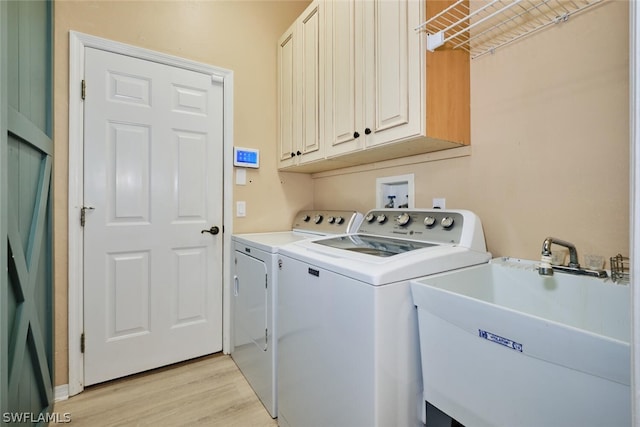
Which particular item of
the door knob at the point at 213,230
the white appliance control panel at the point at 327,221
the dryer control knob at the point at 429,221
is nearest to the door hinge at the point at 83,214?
the door knob at the point at 213,230

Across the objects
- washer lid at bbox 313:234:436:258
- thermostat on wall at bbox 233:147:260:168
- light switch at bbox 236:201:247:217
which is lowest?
washer lid at bbox 313:234:436:258

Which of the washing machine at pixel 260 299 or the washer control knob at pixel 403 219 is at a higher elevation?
the washer control knob at pixel 403 219

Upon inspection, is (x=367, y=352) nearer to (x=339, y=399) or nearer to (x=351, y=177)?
(x=339, y=399)

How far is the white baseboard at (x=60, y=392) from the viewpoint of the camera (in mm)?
1697

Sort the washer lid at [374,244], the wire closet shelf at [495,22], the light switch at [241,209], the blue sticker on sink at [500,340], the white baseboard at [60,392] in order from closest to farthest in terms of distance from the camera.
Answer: the blue sticker on sink at [500,340] < the wire closet shelf at [495,22] < the washer lid at [374,244] < the white baseboard at [60,392] < the light switch at [241,209]

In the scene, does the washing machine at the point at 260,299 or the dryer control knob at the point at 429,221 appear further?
the washing machine at the point at 260,299

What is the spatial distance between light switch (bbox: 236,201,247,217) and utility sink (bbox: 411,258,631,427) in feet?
5.13

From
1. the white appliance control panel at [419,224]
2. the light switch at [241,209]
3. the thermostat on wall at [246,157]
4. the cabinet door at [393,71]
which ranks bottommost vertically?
the white appliance control panel at [419,224]

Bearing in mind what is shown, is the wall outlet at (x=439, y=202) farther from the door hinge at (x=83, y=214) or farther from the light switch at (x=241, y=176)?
the door hinge at (x=83, y=214)

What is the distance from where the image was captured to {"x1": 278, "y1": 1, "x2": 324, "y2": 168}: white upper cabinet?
1936 mm

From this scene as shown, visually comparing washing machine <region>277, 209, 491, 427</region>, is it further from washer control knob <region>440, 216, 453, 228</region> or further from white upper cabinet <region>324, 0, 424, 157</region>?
white upper cabinet <region>324, 0, 424, 157</region>

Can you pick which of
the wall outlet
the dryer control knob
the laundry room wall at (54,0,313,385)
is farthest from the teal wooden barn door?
the wall outlet

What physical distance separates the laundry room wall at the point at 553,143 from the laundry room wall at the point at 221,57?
134cm

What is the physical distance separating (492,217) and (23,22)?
2243mm
